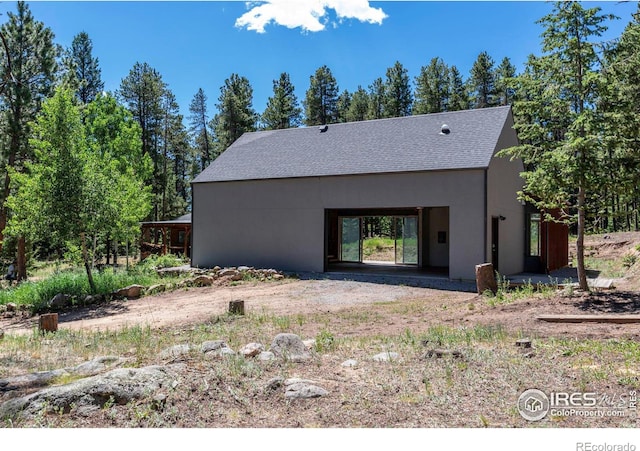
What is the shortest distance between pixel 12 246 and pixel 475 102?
104 feet

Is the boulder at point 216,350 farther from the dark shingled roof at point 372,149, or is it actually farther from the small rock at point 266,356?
the dark shingled roof at point 372,149

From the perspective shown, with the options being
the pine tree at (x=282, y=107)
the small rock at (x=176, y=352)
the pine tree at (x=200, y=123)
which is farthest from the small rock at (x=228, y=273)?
the pine tree at (x=200, y=123)

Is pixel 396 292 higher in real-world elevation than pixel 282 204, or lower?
lower

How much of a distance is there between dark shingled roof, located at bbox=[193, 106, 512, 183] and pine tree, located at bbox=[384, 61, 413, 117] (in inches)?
751

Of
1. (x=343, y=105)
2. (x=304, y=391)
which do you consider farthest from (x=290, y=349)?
(x=343, y=105)

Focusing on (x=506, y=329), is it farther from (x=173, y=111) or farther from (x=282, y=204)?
(x=173, y=111)

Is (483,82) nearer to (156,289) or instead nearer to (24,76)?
(24,76)

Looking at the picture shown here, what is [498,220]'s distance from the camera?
14805mm

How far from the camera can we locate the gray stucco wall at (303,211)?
13.9 metres

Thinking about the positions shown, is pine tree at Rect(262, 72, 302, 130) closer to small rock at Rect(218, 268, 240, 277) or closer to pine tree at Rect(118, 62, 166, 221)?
pine tree at Rect(118, 62, 166, 221)

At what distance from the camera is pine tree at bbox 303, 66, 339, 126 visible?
3888 centimetres

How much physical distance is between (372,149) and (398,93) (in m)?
23.1

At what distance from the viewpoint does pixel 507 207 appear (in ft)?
51.1
